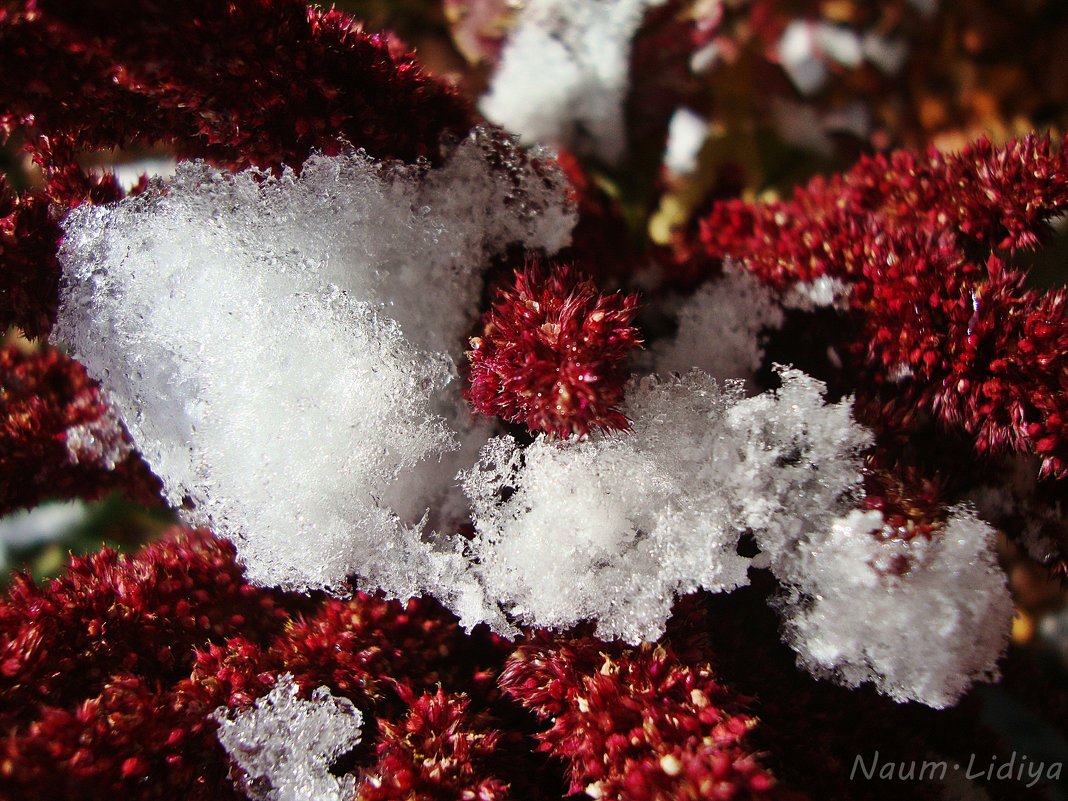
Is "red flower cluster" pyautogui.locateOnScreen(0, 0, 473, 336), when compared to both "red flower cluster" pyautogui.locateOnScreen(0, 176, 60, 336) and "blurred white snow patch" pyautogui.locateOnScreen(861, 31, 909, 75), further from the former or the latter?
"blurred white snow patch" pyautogui.locateOnScreen(861, 31, 909, 75)

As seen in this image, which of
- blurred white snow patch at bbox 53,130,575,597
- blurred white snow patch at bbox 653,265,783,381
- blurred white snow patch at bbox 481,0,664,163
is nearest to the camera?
blurred white snow patch at bbox 53,130,575,597

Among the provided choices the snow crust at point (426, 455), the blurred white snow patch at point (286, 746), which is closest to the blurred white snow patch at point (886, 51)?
the snow crust at point (426, 455)

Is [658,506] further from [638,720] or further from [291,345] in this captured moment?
[291,345]

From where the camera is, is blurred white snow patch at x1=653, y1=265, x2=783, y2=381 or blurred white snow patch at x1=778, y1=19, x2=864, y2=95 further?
blurred white snow patch at x1=778, y1=19, x2=864, y2=95

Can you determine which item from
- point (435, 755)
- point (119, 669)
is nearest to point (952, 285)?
point (435, 755)

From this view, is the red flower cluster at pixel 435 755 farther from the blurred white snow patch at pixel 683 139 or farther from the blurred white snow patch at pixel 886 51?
the blurred white snow patch at pixel 886 51

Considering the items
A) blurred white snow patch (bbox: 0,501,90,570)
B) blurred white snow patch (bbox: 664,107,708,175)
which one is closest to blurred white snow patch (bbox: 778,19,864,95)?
blurred white snow patch (bbox: 664,107,708,175)

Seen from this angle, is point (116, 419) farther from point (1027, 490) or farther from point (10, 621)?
point (1027, 490)
